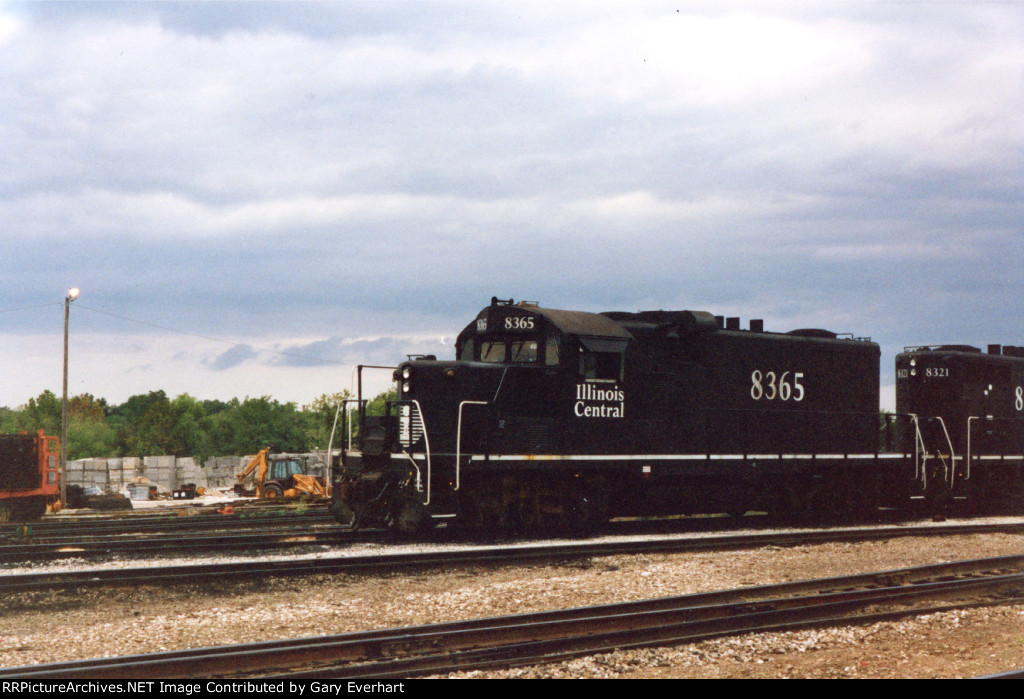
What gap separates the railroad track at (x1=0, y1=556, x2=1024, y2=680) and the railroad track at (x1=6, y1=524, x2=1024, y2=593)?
3.64 metres

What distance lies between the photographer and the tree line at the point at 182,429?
6259 cm

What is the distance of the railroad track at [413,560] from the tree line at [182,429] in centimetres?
4619

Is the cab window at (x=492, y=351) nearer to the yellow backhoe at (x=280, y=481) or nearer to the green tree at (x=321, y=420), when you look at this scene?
the yellow backhoe at (x=280, y=481)

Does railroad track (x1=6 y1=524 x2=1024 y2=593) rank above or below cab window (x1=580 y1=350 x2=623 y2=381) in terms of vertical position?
below

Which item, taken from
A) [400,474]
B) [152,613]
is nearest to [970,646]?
[152,613]

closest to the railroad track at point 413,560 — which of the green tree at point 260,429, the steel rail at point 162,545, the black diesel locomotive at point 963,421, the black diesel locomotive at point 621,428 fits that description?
the steel rail at point 162,545

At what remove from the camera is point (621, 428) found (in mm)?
16531

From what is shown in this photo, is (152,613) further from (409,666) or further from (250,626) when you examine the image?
(409,666)

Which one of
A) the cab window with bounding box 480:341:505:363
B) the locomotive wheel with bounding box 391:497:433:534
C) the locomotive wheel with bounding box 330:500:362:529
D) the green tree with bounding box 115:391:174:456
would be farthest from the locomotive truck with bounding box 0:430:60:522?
the green tree with bounding box 115:391:174:456

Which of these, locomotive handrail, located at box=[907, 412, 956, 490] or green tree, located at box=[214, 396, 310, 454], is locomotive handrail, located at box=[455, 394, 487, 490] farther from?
green tree, located at box=[214, 396, 310, 454]

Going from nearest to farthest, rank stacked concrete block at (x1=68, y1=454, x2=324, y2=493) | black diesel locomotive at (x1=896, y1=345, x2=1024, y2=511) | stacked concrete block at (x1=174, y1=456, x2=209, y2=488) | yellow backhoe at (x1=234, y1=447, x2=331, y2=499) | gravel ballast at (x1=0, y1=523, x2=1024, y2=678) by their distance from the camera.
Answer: gravel ballast at (x1=0, y1=523, x2=1024, y2=678) → black diesel locomotive at (x1=896, y1=345, x2=1024, y2=511) → yellow backhoe at (x1=234, y1=447, x2=331, y2=499) → stacked concrete block at (x1=68, y1=454, x2=324, y2=493) → stacked concrete block at (x1=174, y1=456, x2=209, y2=488)

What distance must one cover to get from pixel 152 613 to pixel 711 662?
572cm

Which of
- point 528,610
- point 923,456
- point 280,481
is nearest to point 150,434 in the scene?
point 280,481

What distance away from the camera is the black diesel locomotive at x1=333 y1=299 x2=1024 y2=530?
1534 cm
